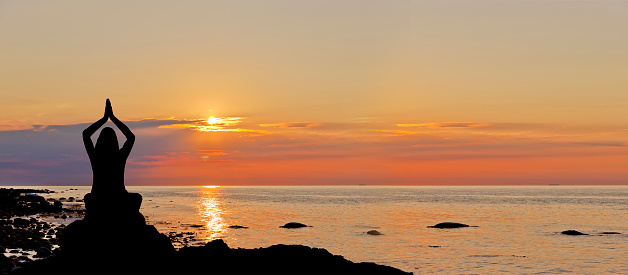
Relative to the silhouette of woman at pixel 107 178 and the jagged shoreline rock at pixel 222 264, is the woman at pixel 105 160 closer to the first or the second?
the silhouette of woman at pixel 107 178

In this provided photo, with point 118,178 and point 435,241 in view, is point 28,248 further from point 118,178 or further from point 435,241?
point 435,241

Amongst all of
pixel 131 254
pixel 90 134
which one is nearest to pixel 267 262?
pixel 131 254

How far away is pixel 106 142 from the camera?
1708cm

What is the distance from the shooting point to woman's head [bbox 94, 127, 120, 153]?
672 inches

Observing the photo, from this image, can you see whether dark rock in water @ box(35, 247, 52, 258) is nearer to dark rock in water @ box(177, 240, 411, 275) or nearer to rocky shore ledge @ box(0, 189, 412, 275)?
rocky shore ledge @ box(0, 189, 412, 275)

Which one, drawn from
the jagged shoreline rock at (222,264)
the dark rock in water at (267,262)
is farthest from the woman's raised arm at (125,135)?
the dark rock in water at (267,262)

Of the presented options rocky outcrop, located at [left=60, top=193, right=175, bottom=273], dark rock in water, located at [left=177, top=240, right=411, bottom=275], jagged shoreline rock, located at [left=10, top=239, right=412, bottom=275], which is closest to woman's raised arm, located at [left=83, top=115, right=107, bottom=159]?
rocky outcrop, located at [left=60, top=193, right=175, bottom=273]

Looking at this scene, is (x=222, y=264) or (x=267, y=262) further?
(x=267, y=262)

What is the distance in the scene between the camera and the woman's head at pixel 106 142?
17.1 meters

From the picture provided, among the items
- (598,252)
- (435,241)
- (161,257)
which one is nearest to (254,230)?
(435,241)

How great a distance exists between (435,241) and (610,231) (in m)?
27.2

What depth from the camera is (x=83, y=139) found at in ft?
55.3

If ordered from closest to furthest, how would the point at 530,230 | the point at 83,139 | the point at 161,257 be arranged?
the point at 83,139
the point at 161,257
the point at 530,230

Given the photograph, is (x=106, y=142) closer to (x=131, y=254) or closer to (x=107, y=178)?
(x=107, y=178)
